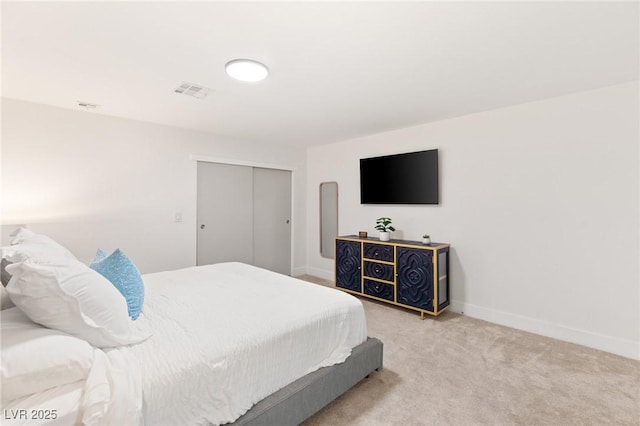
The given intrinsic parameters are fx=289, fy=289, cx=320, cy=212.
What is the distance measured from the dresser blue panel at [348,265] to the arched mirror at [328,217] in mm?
761

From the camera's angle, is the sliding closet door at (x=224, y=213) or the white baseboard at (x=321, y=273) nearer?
the sliding closet door at (x=224, y=213)

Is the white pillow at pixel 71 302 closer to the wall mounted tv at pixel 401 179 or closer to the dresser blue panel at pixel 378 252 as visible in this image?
the dresser blue panel at pixel 378 252

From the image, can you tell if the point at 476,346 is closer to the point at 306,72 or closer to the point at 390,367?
the point at 390,367

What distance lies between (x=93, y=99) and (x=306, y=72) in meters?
2.13

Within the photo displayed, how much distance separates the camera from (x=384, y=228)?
12.3 feet

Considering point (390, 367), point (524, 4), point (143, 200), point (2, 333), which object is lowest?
point (390, 367)

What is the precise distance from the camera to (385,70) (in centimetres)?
220

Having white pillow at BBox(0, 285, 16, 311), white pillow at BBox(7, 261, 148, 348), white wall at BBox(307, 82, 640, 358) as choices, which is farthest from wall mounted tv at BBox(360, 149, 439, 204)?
white pillow at BBox(0, 285, 16, 311)

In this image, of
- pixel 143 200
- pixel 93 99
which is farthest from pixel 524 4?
pixel 143 200

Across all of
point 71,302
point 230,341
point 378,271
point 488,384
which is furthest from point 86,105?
point 488,384

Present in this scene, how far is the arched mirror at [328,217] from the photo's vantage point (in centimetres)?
477

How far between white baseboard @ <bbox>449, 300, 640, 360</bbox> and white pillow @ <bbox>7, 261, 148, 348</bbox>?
322cm

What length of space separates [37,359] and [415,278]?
9.90 ft

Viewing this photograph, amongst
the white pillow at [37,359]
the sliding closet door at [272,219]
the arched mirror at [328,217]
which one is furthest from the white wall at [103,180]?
the white pillow at [37,359]
